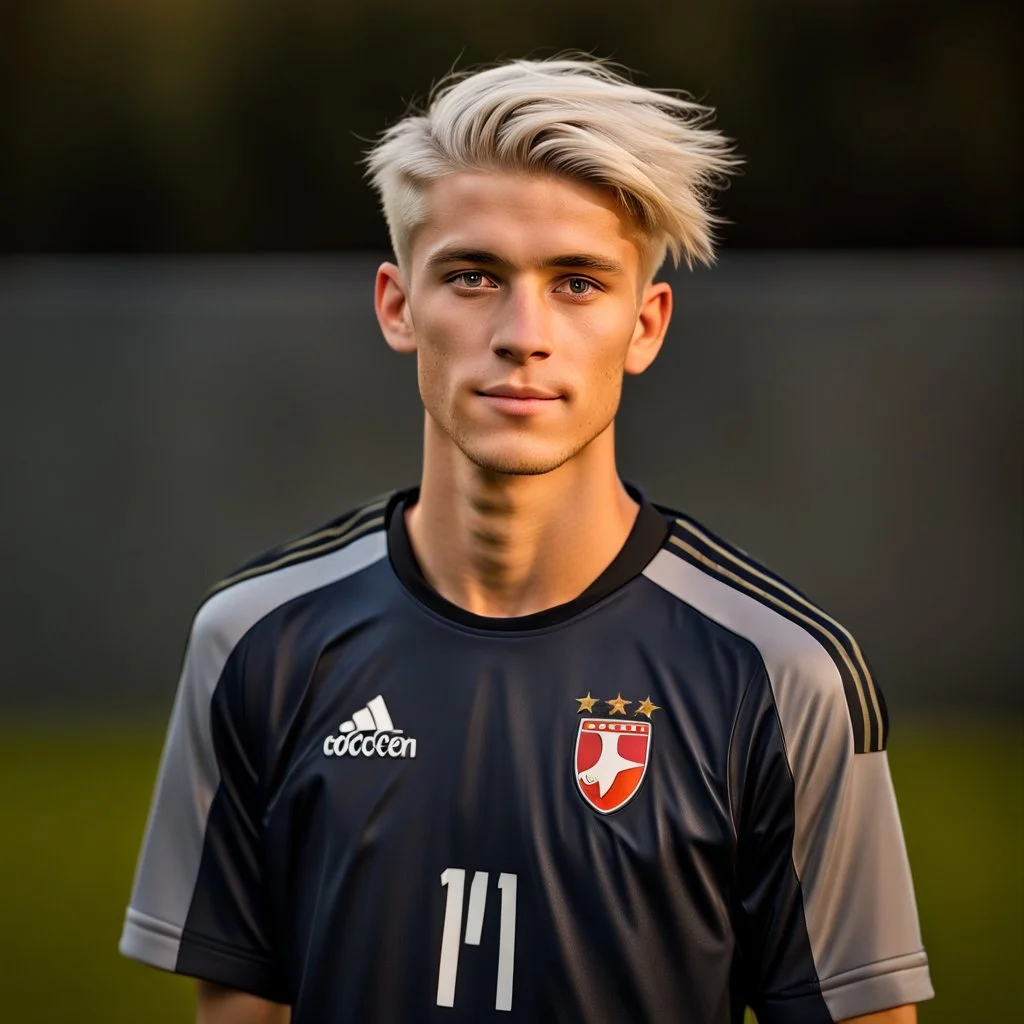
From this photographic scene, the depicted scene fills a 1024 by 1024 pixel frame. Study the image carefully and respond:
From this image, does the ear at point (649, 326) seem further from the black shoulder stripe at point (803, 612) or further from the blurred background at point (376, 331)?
the blurred background at point (376, 331)

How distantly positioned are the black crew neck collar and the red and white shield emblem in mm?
179

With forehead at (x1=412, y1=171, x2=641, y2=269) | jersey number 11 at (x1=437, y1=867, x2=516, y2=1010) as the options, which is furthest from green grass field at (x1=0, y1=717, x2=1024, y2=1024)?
forehead at (x1=412, y1=171, x2=641, y2=269)

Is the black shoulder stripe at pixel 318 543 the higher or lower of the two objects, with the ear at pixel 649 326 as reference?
lower

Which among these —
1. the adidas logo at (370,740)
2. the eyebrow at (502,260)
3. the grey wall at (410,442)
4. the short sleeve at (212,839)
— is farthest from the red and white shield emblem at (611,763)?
the grey wall at (410,442)

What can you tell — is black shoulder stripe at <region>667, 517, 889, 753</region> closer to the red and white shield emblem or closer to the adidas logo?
the red and white shield emblem

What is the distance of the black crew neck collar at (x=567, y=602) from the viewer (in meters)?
2.09

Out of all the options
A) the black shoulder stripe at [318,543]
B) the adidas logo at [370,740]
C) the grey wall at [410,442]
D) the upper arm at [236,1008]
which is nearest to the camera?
the adidas logo at [370,740]

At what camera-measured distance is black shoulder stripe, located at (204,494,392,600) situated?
7.41 ft

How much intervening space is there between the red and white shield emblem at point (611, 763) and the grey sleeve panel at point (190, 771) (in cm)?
45

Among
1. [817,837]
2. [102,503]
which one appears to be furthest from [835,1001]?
[102,503]

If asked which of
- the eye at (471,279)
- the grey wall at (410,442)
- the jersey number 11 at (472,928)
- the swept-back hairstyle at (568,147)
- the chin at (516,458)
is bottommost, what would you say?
the jersey number 11 at (472,928)

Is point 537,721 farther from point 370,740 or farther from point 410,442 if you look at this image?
point 410,442

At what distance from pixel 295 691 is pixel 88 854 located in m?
3.87

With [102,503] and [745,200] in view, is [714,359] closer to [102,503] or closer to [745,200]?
[745,200]
